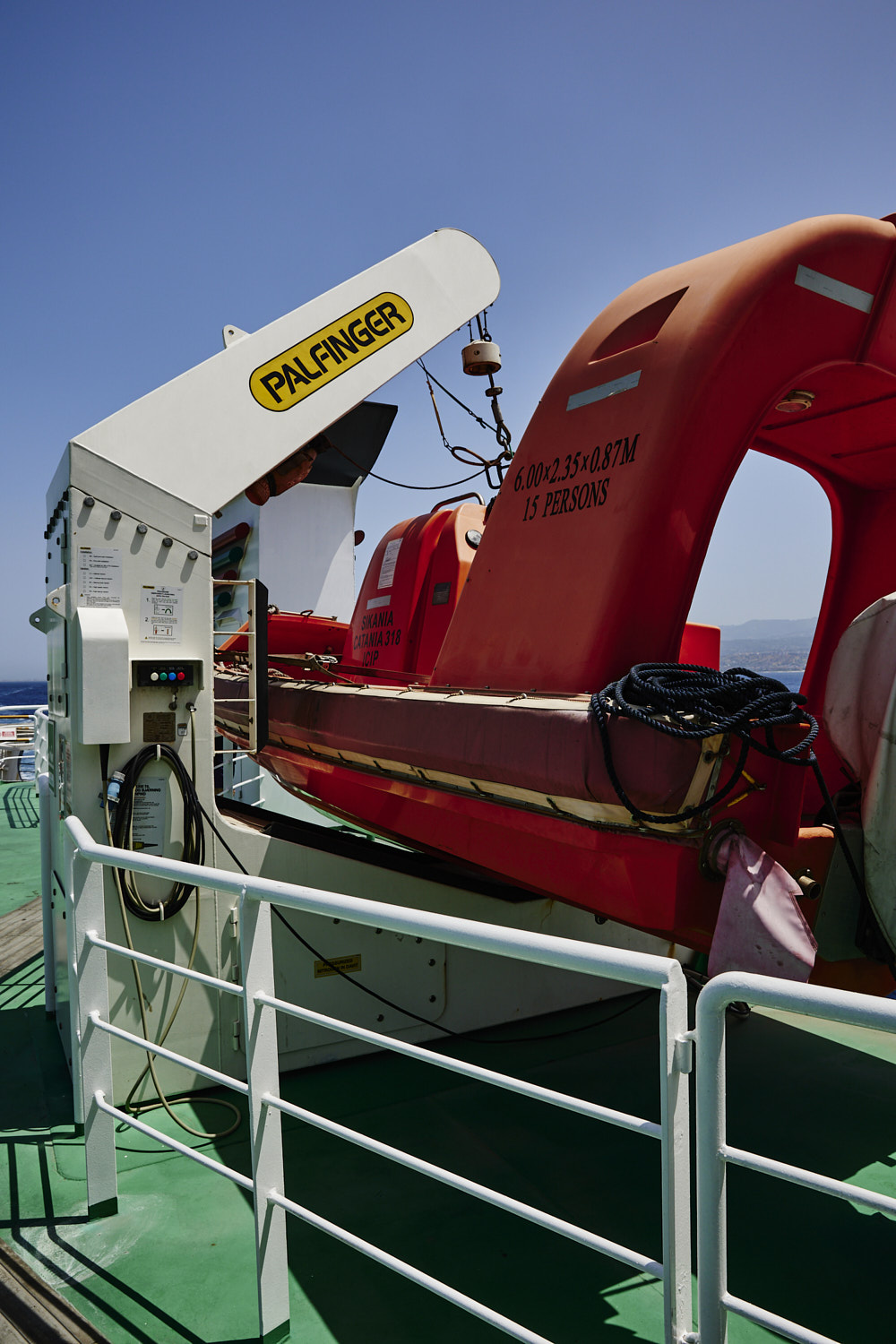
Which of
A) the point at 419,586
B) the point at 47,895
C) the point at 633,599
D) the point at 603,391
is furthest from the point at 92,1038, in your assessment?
the point at 419,586

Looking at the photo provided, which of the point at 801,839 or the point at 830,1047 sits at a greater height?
the point at 801,839

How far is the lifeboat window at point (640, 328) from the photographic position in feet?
8.26

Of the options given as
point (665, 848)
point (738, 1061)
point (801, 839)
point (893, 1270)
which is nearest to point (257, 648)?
point (665, 848)

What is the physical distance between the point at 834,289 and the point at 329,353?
1.65 meters

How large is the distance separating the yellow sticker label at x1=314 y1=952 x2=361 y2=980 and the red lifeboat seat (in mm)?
1424

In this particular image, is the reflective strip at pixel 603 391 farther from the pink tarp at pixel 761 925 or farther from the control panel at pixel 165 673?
the control panel at pixel 165 673

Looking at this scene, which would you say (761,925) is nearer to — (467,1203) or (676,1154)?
(676,1154)

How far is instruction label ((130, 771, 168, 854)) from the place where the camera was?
2881 millimetres

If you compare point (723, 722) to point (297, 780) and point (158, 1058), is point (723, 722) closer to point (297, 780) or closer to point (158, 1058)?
point (158, 1058)

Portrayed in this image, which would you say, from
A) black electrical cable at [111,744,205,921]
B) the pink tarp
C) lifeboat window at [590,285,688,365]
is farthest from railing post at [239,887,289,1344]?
lifeboat window at [590,285,688,365]

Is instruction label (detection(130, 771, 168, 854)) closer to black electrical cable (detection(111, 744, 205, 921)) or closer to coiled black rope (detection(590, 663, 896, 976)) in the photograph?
black electrical cable (detection(111, 744, 205, 921))

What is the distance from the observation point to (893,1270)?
205cm

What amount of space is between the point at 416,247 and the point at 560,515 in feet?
4.57

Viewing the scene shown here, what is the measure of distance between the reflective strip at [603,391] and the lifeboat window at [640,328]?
105mm
